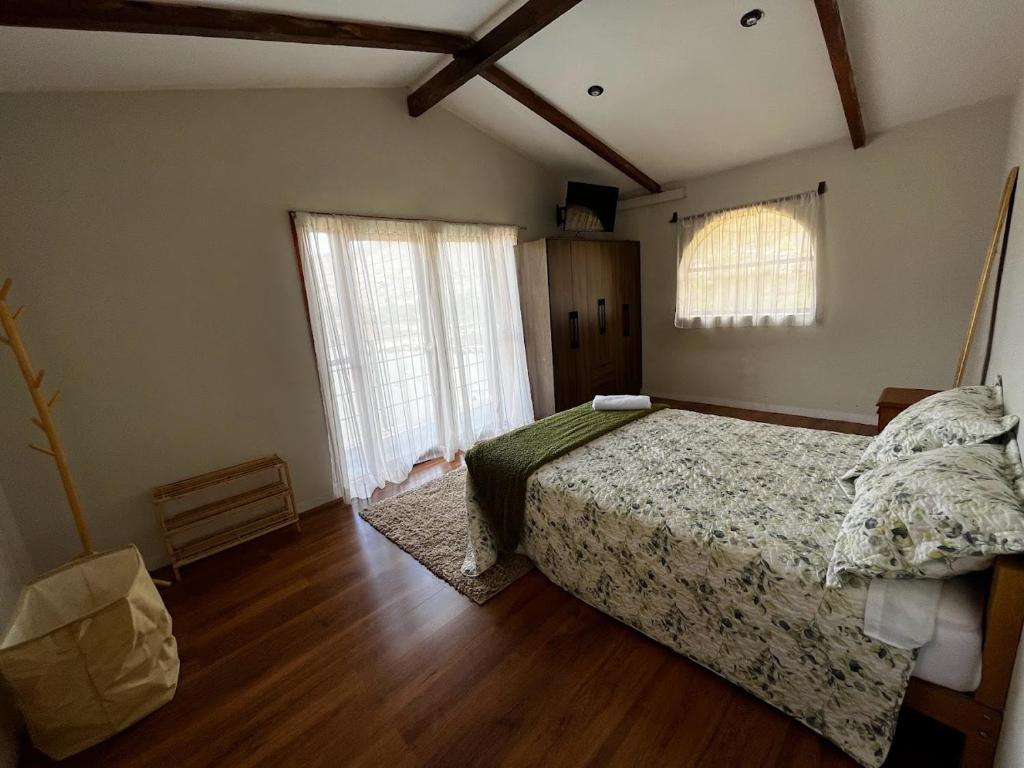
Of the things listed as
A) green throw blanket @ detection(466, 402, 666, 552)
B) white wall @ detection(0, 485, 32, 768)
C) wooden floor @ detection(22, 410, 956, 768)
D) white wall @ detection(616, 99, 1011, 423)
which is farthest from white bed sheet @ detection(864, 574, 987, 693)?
white wall @ detection(616, 99, 1011, 423)

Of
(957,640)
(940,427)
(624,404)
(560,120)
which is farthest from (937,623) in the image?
(560,120)

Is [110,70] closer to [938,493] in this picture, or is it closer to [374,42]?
[374,42]

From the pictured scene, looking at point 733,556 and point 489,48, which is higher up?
point 489,48

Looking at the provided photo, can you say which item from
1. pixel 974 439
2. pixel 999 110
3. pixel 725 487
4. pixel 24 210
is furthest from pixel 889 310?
pixel 24 210

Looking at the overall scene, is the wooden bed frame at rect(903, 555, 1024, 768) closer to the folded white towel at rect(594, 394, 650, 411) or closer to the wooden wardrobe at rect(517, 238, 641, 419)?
the folded white towel at rect(594, 394, 650, 411)

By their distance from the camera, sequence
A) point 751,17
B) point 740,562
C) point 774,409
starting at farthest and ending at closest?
1. point 774,409
2. point 751,17
3. point 740,562

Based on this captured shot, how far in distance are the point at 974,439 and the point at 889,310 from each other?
8.94 ft

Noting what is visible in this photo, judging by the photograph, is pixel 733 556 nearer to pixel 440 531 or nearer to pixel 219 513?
pixel 440 531

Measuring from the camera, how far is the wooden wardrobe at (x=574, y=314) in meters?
3.88

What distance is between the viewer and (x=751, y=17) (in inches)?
88.4

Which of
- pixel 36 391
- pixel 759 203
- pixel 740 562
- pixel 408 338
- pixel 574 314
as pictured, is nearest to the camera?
pixel 740 562

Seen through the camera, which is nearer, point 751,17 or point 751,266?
point 751,17

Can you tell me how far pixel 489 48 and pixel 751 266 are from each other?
3020 mm

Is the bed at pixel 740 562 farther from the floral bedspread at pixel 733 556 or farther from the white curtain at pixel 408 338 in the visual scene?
the white curtain at pixel 408 338
